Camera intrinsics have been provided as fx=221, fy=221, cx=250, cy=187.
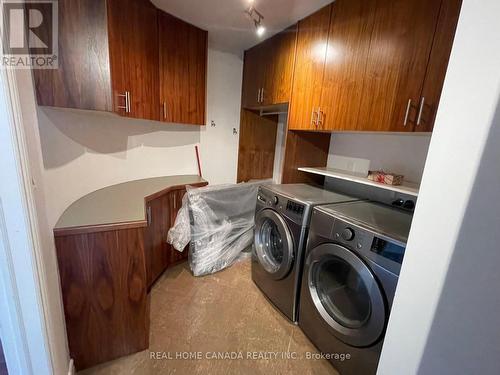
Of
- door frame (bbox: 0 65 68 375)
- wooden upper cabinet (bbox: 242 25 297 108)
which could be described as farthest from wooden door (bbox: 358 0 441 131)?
door frame (bbox: 0 65 68 375)

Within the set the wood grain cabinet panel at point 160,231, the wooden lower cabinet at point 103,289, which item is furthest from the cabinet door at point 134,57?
the wooden lower cabinet at point 103,289

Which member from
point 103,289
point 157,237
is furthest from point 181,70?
point 103,289

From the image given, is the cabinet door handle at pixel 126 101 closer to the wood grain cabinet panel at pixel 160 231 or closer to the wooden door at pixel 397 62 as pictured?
the wood grain cabinet panel at pixel 160 231

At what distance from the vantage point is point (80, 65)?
4.02ft

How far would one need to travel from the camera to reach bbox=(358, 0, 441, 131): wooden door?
111 cm

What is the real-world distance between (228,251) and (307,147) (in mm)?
1313

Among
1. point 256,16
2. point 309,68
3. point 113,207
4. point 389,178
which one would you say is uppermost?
point 256,16

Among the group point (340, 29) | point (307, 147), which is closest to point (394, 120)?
point (340, 29)

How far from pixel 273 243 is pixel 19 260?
5.16 feet

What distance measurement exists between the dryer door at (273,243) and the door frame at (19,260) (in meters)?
1.30

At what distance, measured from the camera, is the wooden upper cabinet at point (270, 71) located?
6.53 feet

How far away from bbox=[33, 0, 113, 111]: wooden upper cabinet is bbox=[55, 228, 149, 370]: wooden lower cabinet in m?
0.75

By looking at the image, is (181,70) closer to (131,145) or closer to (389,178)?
(131,145)

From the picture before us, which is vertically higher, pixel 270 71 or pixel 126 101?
pixel 270 71
